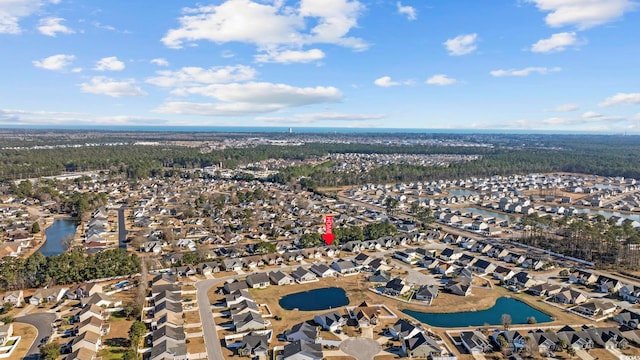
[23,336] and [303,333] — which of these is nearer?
[303,333]

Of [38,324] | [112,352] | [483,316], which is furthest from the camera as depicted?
[483,316]

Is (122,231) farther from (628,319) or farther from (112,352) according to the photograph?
(628,319)

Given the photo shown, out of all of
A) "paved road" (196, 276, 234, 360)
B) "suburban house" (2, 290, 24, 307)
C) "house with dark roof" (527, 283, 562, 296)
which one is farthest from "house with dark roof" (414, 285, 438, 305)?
"suburban house" (2, 290, 24, 307)

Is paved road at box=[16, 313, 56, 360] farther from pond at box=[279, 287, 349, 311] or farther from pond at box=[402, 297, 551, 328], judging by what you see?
pond at box=[402, 297, 551, 328]

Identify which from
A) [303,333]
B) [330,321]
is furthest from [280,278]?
[303,333]

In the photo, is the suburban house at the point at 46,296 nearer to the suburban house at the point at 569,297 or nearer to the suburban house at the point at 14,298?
the suburban house at the point at 14,298

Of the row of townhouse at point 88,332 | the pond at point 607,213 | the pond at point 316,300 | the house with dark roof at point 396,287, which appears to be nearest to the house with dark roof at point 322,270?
the pond at point 316,300

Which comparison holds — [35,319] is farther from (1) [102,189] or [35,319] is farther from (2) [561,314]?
(1) [102,189]
